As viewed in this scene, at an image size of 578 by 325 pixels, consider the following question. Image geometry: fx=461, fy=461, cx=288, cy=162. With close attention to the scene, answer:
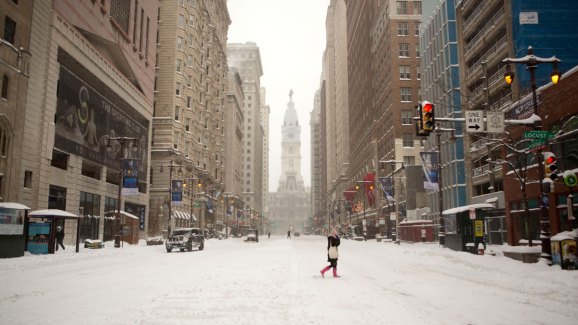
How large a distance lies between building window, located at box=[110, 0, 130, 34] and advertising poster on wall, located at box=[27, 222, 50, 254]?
33816 mm

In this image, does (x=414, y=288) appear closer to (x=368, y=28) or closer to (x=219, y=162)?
(x=368, y=28)

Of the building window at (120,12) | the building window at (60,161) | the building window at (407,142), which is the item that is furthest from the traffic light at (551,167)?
A: the building window at (407,142)

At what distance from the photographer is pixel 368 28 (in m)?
104

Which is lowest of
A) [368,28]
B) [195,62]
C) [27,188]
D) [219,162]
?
[27,188]

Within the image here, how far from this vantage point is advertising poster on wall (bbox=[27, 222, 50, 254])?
1076 inches

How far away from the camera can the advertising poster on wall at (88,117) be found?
42.6m

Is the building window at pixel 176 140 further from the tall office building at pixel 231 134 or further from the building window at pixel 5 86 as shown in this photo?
the tall office building at pixel 231 134

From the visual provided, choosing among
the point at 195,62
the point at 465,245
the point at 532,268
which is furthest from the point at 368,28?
the point at 532,268

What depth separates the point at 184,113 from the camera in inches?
3263

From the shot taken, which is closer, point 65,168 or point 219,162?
point 65,168

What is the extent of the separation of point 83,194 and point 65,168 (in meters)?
4.80

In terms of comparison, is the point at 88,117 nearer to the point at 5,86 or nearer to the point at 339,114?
the point at 5,86

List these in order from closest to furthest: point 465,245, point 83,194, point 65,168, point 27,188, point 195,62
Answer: point 465,245
point 27,188
point 65,168
point 83,194
point 195,62

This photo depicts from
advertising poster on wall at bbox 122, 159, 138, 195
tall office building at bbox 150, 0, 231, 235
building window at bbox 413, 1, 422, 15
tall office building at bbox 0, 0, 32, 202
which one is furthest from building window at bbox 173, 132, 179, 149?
building window at bbox 413, 1, 422, 15
